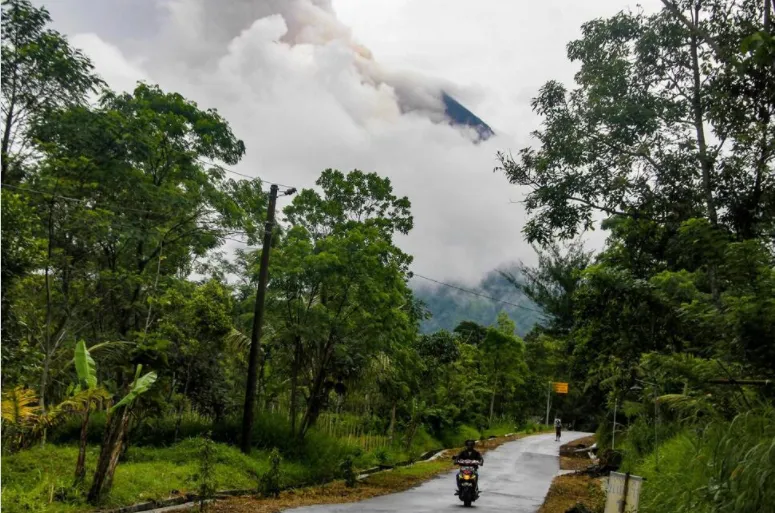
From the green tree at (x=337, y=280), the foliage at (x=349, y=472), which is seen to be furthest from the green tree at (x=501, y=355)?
the foliage at (x=349, y=472)

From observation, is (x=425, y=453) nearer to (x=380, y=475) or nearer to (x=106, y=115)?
(x=380, y=475)

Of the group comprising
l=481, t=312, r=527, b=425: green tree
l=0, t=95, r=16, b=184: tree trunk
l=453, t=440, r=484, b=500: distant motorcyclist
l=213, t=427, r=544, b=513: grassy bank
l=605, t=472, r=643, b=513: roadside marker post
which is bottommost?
l=213, t=427, r=544, b=513: grassy bank

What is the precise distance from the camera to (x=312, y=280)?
19047 mm

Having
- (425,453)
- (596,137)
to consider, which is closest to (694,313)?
(596,137)

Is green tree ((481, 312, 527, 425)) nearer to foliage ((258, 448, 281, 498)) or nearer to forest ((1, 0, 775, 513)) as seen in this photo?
forest ((1, 0, 775, 513))

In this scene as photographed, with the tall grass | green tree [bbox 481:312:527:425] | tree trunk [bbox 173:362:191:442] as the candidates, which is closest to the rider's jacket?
the tall grass

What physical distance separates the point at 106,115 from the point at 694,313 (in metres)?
13.5

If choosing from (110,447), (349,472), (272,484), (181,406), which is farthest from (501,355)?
(110,447)

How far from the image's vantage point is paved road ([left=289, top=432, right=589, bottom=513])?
13758 mm

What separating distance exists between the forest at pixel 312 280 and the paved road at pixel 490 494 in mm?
2716

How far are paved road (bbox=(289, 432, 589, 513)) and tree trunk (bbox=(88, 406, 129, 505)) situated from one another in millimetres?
3406

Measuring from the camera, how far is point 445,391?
3744 cm

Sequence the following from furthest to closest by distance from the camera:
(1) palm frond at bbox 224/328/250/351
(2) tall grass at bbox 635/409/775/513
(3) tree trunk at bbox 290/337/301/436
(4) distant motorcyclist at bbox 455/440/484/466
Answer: (1) palm frond at bbox 224/328/250/351
(3) tree trunk at bbox 290/337/301/436
(4) distant motorcyclist at bbox 455/440/484/466
(2) tall grass at bbox 635/409/775/513

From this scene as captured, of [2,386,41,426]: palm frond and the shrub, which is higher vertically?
[2,386,41,426]: palm frond
